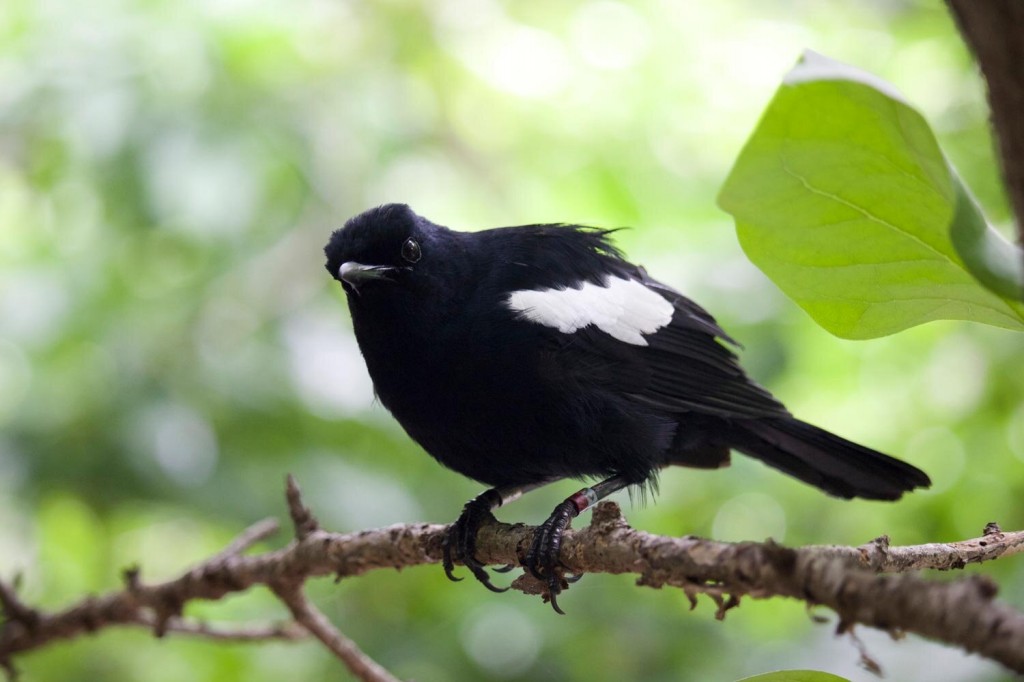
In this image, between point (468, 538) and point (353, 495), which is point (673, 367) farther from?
point (353, 495)

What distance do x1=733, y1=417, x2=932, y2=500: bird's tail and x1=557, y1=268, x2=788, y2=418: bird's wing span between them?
124 millimetres

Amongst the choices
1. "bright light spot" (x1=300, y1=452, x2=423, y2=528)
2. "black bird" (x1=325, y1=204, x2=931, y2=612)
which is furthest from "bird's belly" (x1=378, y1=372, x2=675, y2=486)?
"bright light spot" (x1=300, y1=452, x2=423, y2=528)

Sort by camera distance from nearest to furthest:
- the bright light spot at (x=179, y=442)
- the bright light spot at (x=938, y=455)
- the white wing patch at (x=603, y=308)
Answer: the white wing patch at (x=603, y=308) < the bright light spot at (x=179, y=442) < the bright light spot at (x=938, y=455)

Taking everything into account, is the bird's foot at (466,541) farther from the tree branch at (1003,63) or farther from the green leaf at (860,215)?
the tree branch at (1003,63)

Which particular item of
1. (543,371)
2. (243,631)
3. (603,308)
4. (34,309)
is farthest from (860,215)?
(34,309)

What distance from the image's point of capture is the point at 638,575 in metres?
2.16

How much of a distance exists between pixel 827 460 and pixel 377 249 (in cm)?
156

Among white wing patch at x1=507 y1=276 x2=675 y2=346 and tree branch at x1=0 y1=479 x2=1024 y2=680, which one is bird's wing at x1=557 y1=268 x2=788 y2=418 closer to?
white wing patch at x1=507 y1=276 x2=675 y2=346

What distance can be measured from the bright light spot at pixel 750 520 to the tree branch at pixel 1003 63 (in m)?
3.31

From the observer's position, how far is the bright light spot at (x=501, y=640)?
3689 mm

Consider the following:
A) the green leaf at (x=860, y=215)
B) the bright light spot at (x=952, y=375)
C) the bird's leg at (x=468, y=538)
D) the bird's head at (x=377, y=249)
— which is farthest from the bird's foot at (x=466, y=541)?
the bright light spot at (x=952, y=375)

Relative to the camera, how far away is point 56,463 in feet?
11.8

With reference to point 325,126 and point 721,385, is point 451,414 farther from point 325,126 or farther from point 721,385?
point 325,126

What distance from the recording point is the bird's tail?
112 inches
